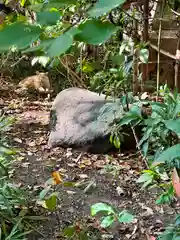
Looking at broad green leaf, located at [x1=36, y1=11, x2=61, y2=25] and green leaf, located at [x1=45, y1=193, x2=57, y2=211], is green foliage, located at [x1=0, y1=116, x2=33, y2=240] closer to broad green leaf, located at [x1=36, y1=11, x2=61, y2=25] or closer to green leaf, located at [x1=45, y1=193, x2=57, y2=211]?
green leaf, located at [x1=45, y1=193, x2=57, y2=211]

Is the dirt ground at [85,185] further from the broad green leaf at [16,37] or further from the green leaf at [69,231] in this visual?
the broad green leaf at [16,37]

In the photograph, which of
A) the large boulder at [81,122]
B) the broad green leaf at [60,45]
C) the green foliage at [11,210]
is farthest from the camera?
the large boulder at [81,122]

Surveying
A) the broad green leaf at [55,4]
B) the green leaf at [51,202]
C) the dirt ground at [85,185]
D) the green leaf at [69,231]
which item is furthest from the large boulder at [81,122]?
the broad green leaf at [55,4]

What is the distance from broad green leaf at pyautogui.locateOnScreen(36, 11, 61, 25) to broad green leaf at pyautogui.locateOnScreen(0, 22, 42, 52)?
0.02 m

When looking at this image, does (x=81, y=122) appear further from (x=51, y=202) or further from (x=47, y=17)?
(x=47, y=17)

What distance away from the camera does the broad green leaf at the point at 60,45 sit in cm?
37

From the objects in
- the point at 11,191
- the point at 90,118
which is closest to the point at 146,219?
the point at 11,191

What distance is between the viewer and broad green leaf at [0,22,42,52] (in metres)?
0.37

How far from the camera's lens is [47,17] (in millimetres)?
404

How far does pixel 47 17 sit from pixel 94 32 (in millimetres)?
52

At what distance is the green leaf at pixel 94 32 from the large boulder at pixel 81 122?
2598 millimetres

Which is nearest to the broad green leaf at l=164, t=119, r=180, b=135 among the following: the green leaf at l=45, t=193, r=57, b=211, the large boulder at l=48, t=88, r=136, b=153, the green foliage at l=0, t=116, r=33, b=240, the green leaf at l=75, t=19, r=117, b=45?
the green leaf at l=75, t=19, r=117, b=45

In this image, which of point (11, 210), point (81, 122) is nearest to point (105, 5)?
point (11, 210)

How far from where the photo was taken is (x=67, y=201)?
8.32 feet
